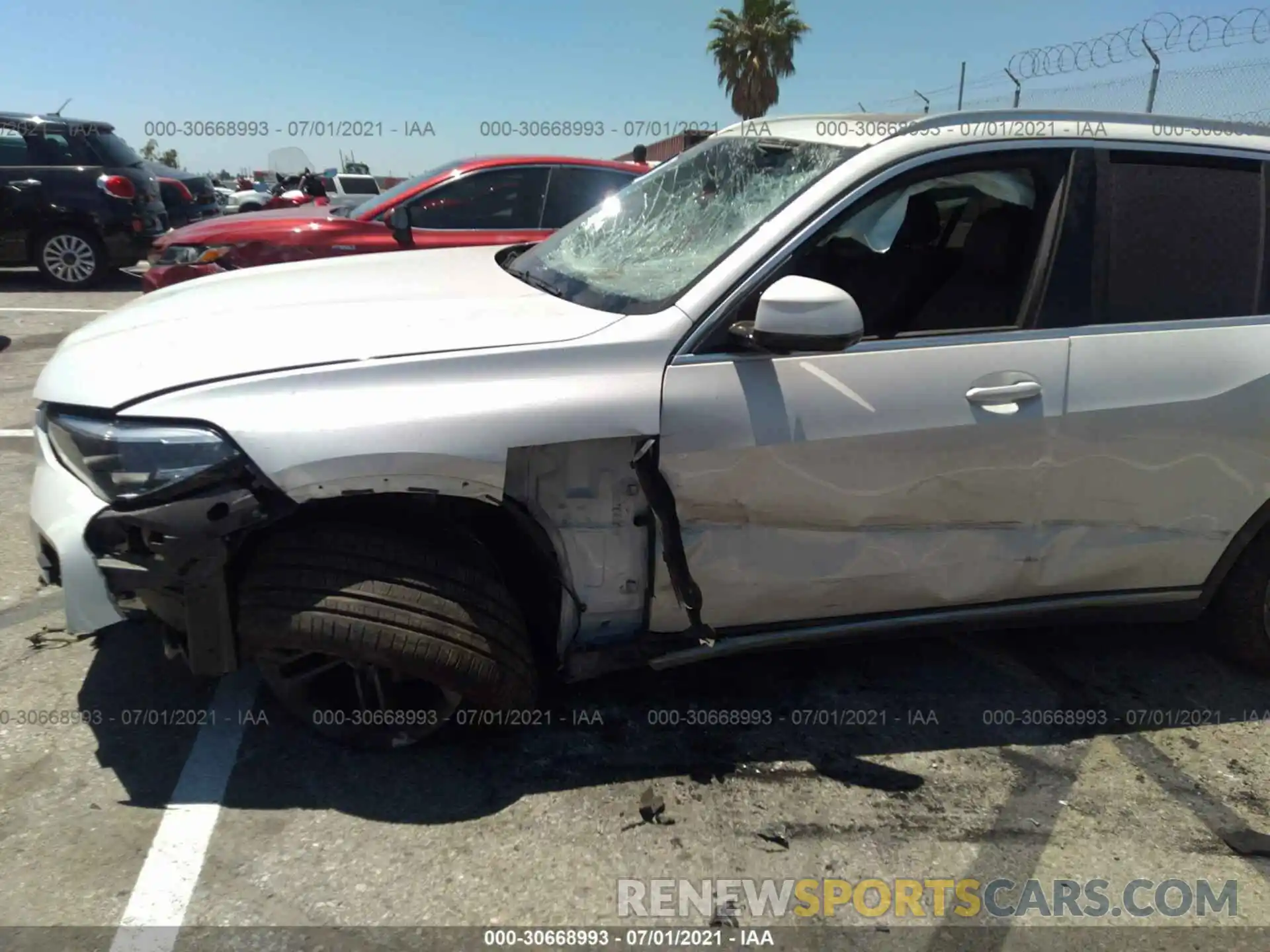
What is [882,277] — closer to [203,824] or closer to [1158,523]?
[1158,523]

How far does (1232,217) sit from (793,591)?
1.86 m

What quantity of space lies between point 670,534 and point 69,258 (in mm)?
10144

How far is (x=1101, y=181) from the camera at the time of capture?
272cm

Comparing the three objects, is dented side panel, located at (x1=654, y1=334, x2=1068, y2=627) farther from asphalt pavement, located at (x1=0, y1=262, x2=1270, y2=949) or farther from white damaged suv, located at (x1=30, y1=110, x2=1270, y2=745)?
asphalt pavement, located at (x1=0, y1=262, x2=1270, y2=949)

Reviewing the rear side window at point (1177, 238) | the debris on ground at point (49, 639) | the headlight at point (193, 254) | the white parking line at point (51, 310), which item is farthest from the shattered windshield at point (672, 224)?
the white parking line at point (51, 310)

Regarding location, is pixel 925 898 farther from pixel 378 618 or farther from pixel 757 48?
pixel 757 48

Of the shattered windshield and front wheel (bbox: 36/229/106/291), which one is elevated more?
the shattered windshield

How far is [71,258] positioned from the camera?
9922 millimetres

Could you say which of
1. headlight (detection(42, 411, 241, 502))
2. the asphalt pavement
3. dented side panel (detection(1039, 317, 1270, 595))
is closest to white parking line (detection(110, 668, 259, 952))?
the asphalt pavement

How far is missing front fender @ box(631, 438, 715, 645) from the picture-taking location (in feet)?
7.62

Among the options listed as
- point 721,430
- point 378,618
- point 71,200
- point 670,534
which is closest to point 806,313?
point 721,430

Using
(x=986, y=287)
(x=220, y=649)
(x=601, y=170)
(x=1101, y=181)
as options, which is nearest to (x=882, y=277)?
(x=986, y=287)


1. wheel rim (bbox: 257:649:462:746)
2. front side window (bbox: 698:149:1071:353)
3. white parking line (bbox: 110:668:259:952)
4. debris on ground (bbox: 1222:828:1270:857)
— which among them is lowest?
debris on ground (bbox: 1222:828:1270:857)

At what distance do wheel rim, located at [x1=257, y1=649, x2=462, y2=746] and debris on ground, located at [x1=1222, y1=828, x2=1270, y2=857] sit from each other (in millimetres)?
2145
